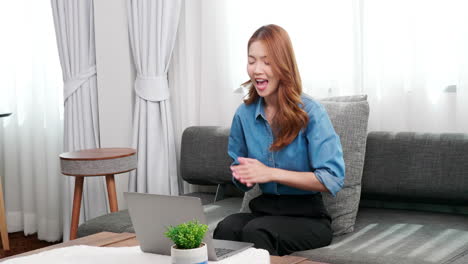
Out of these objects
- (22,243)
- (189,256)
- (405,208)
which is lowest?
(22,243)

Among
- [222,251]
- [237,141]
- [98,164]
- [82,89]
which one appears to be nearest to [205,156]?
[98,164]

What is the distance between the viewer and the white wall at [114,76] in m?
3.78

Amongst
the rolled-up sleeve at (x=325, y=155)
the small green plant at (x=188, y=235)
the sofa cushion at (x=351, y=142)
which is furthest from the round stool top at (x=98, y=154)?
the small green plant at (x=188, y=235)

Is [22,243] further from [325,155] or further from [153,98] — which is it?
[325,155]

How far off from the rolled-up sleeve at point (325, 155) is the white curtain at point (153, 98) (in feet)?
4.90

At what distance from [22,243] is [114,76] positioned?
1.31m

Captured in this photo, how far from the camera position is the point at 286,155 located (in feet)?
7.65

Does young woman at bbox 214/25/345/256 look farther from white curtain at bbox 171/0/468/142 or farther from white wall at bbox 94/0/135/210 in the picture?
white wall at bbox 94/0/135/210

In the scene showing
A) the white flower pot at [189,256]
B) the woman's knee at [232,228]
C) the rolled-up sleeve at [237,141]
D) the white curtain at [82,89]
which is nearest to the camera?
the white flower pot at [189,256]

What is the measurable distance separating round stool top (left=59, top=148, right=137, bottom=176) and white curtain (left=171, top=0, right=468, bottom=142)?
1.84ft

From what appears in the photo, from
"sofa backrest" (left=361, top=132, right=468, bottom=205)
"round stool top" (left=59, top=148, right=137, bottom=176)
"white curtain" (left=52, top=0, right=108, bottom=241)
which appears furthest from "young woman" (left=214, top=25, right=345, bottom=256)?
"white curtain" (left=52, top=0, right=108, bottom=241)

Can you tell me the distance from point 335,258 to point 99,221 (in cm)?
118

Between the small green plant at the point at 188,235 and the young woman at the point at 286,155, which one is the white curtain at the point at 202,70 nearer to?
the young woman at the point at 286,155

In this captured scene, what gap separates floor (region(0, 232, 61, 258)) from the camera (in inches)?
160
